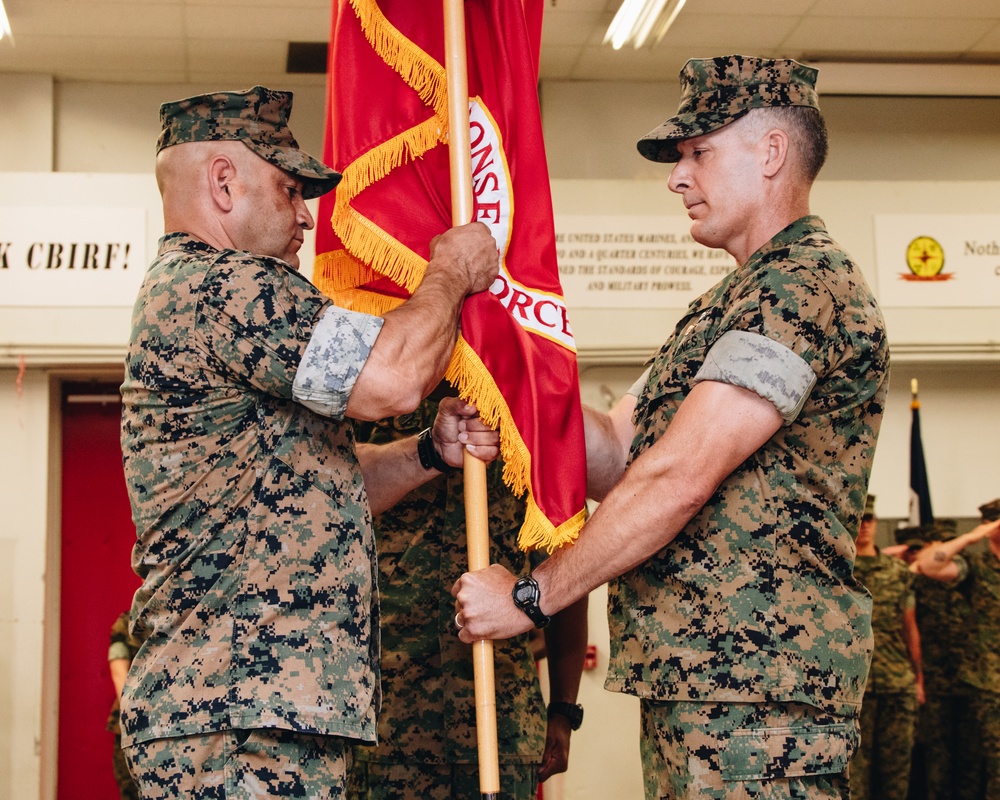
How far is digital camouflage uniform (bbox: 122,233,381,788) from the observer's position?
1.96 m

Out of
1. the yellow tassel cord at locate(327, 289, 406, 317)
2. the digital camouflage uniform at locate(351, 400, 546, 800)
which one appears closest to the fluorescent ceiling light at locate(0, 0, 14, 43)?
the yellow tassel cord at locate(327, 289, 406, 317)

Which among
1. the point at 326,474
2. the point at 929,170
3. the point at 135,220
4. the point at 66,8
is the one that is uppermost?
the point at 66,8

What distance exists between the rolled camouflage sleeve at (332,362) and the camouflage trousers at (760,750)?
84 centimetres

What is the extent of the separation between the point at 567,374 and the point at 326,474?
0.64m

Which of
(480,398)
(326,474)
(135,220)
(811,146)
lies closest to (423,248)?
(480,398)

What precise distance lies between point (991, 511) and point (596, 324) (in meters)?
2.51

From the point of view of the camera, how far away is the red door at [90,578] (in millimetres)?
6273

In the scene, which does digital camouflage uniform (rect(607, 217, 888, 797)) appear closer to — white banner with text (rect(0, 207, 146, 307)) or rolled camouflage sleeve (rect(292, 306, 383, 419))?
rolled camouflage sleeve (rect(292, 306, 383, 419))

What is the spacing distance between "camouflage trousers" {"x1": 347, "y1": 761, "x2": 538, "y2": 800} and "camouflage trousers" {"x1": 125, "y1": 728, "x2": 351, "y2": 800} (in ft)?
2.57

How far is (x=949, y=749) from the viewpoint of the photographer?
661 centimetres

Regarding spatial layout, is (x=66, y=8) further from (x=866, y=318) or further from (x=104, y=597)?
(x=866, y=318)

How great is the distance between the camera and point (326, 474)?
211 centimetres

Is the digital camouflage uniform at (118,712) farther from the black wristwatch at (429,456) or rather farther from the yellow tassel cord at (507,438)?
the yellow tassel cord at (507,438)

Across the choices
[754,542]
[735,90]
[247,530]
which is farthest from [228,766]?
[735,90]
